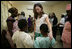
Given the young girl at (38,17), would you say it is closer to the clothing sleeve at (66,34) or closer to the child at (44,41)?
the child at (44,41)

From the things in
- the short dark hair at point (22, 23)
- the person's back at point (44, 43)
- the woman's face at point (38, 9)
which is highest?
the woman's face at point (38, 9)

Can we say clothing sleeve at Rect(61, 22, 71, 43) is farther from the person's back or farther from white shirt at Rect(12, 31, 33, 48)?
white shirt at Rect(12, 31, 33, 48)

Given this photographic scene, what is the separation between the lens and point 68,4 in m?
1.00

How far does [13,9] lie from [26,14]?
5.0 inches

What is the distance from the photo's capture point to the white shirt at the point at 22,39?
1021 millimetres

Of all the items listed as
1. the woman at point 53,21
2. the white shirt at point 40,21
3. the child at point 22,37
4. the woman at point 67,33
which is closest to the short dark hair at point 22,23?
the child at point 22,37

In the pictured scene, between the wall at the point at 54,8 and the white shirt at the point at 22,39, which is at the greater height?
the wall at the point at 54,8

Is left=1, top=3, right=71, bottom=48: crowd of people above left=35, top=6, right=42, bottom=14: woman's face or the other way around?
the other way around

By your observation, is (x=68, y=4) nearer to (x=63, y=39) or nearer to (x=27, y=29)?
(x=63, y=39)

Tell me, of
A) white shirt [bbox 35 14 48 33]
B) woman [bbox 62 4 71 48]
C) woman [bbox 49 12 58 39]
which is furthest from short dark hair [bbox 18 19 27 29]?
woman [bbox 62 4 71 48]

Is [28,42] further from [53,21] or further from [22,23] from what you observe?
[53,21]

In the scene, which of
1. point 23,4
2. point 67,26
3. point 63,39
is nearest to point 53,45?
point 63,39

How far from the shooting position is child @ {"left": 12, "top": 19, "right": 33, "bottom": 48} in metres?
1.01

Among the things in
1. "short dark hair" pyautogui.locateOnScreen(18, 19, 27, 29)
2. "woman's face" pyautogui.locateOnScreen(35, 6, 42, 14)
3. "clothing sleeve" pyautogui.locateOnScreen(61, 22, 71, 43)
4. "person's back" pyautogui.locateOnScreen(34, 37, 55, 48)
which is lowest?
"person's back" pyautogui.locateOnScreen(34, 37, 55, 48)
